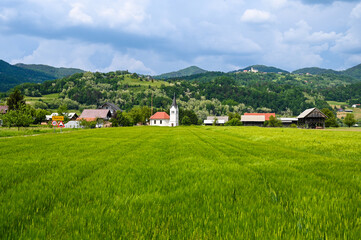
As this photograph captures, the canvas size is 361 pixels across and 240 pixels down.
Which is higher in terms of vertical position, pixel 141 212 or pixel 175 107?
→ pixel 175 107

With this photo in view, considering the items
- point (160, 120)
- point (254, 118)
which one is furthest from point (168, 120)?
point (254, 118)

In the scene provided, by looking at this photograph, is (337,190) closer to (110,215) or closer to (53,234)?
(110,215)

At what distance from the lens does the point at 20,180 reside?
5.75m

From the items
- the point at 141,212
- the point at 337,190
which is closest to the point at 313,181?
the point at 337,190

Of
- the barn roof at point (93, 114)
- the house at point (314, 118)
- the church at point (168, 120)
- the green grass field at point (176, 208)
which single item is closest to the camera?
the green grass field at point (176, 208)

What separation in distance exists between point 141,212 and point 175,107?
454ft

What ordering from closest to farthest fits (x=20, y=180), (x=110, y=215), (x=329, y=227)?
(x=329, y=227)
(x=110, y=215)
(x=20, y=180)

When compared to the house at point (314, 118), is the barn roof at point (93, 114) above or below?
above

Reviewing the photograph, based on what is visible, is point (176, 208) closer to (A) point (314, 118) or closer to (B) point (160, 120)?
(A) point (314, 118)

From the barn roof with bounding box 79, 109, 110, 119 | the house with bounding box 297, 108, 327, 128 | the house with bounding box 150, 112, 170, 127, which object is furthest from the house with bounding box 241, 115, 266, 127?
the barn roof with bounding box 79, 109, 110, 119

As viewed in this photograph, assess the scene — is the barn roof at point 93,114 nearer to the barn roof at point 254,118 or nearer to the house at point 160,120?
the house at point 160,120

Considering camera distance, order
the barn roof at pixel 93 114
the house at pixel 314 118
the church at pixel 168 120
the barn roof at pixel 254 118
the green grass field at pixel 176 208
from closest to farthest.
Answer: the green grass field at pixel 176 208
the house at pixel 314 118
the barn roof at pixel 93 114
the barn roof at pixel 254 118
the church at pixel 168 120

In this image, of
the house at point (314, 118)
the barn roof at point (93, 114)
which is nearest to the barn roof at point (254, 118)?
the house at point (314, 118)

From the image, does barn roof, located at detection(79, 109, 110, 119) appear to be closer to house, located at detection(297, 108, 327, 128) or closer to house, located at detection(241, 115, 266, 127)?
house, located at detection(241, 115, 266, 127)
